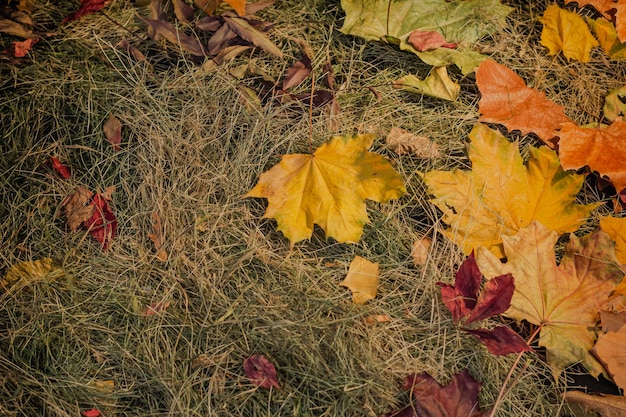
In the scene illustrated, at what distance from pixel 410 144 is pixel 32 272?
118 centimetres

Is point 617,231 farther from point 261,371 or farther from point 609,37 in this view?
point 261,371

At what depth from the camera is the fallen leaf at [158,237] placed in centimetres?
167

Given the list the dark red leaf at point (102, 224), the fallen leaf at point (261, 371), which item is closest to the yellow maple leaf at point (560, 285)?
the fallen leaf at point (261, 371)

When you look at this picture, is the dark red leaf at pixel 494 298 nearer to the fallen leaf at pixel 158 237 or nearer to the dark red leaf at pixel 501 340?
the dark red leaf at pixel 501 340

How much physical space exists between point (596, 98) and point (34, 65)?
6.21ft

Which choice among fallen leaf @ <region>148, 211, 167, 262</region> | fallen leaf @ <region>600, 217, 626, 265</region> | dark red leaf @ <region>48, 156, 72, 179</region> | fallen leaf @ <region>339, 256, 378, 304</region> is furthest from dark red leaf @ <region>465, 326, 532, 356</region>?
dark red leaf @ <region>48, 156, 72, 179</region>

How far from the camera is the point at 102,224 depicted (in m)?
1.71

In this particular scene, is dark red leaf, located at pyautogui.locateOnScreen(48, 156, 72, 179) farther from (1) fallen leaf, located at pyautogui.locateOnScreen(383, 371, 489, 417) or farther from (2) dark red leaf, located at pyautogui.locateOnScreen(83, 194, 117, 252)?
(1) fallen leaf, located at pyautogui.locateOnScreen(383, 371, 489, 417)

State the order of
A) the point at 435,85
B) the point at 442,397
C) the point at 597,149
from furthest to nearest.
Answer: the point at 435,85
the point at 597,149
the point at 442,397

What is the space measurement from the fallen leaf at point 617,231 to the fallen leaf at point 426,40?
2.51 ft

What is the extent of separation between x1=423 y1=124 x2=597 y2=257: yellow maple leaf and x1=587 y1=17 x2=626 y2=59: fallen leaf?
61cm

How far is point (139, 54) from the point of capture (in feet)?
6.22

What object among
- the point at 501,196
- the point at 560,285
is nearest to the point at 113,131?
the point at 501,196

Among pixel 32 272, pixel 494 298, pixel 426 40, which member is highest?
pixel 426 40
